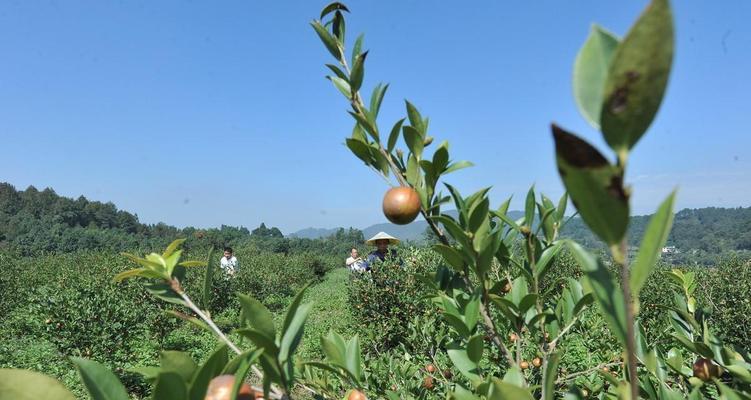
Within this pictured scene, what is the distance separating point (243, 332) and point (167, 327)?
8952 mm

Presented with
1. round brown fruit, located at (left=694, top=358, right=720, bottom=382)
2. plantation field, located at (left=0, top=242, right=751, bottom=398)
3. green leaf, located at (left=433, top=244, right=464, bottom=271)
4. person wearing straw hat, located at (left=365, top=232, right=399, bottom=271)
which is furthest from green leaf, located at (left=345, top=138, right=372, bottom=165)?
person wearing straw hat, located at (left=365, top=232, right=399, bottom=271)

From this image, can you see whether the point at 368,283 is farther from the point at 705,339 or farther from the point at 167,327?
the point at 705,339

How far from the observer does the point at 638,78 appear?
0.28 metres

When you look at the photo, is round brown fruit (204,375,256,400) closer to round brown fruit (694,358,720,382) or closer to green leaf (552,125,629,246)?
green leaf (552,125,629,246)

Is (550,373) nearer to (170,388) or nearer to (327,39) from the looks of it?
(170,388)

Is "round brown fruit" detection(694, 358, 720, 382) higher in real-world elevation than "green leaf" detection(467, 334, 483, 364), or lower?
lower

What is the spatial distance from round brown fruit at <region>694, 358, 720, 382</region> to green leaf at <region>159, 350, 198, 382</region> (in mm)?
1000

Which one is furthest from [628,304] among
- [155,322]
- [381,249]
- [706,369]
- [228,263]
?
[228,263]

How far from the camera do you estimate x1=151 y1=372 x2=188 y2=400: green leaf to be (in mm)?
395

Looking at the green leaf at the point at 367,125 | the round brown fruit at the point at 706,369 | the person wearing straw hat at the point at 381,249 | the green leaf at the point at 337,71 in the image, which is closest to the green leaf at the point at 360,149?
the green leaf at the point at 367,125

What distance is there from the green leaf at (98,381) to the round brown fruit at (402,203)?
0.54 meters

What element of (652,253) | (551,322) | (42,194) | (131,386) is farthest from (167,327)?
(42,194)

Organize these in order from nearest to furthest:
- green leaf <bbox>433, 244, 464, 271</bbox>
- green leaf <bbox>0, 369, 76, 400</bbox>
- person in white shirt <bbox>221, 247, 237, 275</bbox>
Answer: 1. green leaf <bbox>0, 369, 76, 400</bbox>
2. green leaf <bbox>433, 244, 464, 271</bbox>
3. person in white shirt <bbox>221, 247, 237, 275</bbox>

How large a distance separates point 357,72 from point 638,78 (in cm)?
65
